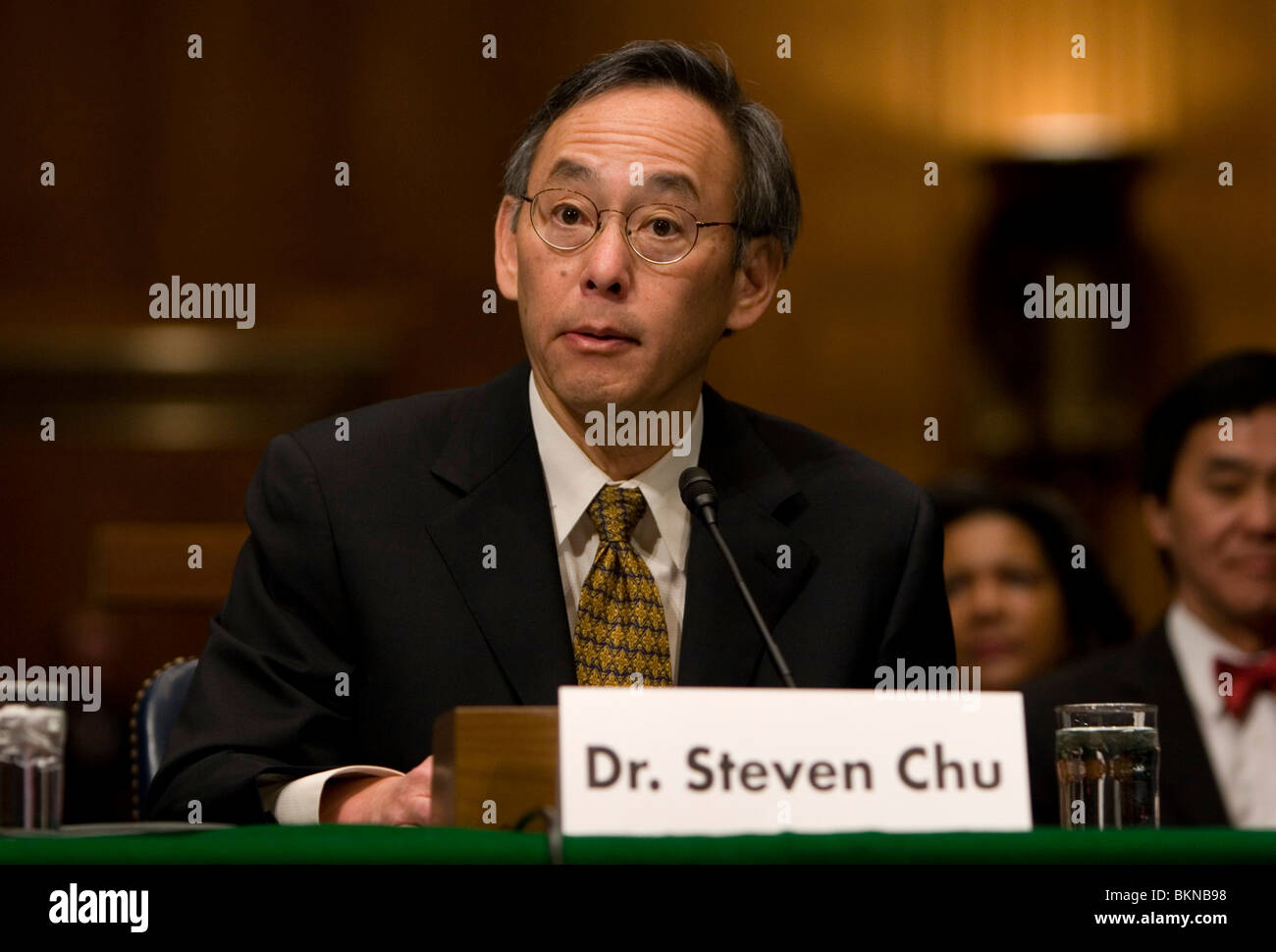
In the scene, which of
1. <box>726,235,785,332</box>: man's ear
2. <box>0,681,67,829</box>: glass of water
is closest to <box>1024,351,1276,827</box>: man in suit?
<box>726,235,785,332</box>: man's ear

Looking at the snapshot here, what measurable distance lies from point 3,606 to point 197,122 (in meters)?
1.30

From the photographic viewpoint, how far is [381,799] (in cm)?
155

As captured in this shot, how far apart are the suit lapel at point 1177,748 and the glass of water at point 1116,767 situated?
1.18 m

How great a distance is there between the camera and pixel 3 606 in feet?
12.3

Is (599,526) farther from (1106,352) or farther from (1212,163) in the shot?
(1212,163)

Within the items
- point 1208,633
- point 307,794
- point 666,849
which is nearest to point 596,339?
point 307,794

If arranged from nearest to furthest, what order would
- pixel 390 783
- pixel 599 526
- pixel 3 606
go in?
1. pixel 390 783
2. pixel 599 526
3. pixel 3 606

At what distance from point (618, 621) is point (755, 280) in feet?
2.17

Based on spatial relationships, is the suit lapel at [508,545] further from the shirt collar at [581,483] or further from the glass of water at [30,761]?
the glass of water at [30,761]

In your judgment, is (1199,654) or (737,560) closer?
(737,560)

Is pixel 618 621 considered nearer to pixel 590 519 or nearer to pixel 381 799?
pixel 590 519

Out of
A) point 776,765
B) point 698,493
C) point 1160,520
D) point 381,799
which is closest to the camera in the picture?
point 776,765

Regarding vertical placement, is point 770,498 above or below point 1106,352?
below
